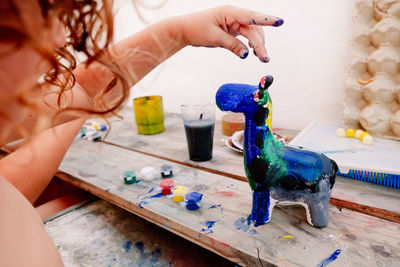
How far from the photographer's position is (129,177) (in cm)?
73

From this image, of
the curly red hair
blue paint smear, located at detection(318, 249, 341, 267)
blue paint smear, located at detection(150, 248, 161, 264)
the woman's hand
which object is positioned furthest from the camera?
blue paint smear, located at detection(150, 248, 161, 264)

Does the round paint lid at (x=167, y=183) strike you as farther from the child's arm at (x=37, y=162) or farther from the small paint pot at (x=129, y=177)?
the child's arm at (x=37, y=162)

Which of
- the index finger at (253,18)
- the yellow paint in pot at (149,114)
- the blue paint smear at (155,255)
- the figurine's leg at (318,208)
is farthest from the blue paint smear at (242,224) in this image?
the yellow paint in pot at (149,114)

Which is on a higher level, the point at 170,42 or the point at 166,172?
the point at 170,42

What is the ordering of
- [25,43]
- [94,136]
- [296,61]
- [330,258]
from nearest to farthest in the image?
[25,43] → [330,258] → [296,61] → [94,136]

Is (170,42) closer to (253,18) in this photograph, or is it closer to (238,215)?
(253,18)

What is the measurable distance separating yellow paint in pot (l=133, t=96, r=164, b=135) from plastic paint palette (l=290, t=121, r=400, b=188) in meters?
0.52

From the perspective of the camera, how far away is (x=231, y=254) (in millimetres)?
477

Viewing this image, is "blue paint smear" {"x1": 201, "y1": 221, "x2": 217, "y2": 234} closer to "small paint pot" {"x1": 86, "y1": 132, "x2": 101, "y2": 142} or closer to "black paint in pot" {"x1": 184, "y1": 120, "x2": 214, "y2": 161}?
"black paint in pot" {"x1": 184, "y1": 120, "x2": 214, "y2": 161}

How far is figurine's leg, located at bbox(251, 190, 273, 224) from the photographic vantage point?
515mm

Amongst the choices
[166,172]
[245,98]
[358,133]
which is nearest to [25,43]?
[245,98]

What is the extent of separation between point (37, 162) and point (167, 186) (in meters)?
0.30

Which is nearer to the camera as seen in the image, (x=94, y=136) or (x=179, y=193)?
(x=179, y=193)

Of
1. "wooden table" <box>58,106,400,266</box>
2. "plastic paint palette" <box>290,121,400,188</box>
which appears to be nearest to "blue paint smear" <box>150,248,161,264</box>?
"wooden table" <box>58,106,400,266</box>
